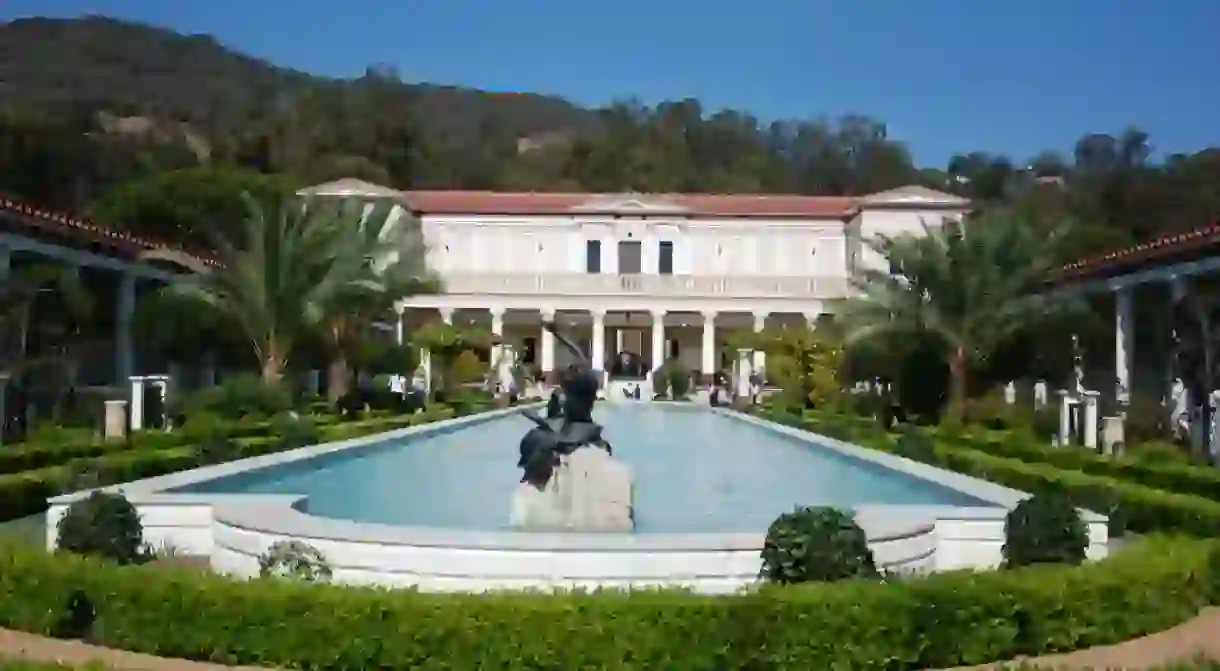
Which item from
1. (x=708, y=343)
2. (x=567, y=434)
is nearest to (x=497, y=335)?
(x=708, y=343)

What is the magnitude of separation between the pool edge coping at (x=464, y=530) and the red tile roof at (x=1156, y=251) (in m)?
9.35

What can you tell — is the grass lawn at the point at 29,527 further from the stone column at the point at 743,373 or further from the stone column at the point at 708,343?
the stone column at the point at 708,343

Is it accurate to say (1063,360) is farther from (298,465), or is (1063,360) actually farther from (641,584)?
(641,584)

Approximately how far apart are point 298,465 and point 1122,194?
46511 millimetres

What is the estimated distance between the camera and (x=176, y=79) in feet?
358

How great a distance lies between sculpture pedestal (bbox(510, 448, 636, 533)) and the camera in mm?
9602

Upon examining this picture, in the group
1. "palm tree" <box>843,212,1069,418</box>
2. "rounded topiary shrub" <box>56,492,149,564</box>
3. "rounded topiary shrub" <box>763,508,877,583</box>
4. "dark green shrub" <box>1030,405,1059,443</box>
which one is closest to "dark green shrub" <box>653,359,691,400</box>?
"palm tree" <box>843,212,1069,418</box>

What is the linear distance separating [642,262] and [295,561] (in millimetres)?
45885

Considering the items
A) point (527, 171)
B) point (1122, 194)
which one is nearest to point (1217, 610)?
point (1122, 194)

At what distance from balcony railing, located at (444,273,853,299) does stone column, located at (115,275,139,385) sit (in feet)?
74.1

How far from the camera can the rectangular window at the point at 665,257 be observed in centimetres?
5384

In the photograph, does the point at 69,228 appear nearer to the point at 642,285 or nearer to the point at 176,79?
the point at 642,285

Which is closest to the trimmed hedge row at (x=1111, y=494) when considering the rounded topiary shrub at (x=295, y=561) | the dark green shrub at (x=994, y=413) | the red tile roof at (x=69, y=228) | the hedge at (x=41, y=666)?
the rounded topiary shrub at (x=295, y=561)

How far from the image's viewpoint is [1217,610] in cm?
838
